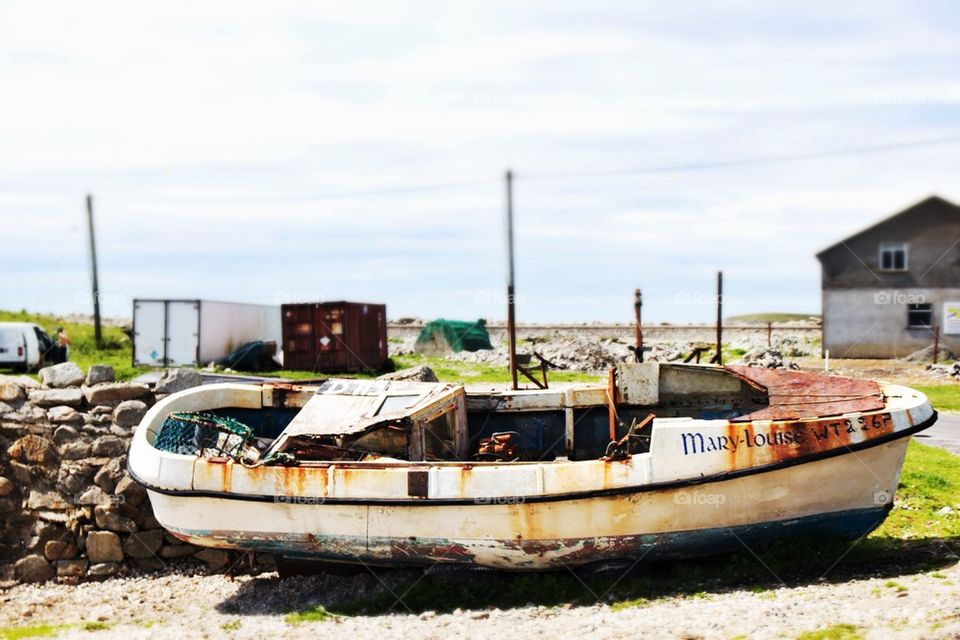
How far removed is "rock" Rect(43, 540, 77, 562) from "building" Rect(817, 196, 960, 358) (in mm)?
25211

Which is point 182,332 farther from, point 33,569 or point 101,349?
point 33,569

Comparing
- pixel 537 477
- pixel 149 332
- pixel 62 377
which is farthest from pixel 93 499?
pixel 149 332

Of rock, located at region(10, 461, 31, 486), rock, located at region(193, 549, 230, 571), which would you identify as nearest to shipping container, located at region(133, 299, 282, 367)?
rock, located at region(10, 461, 31, 486)

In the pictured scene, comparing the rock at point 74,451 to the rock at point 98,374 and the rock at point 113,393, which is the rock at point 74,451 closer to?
the rock at point 113,393

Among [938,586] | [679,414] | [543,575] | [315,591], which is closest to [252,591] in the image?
[315,591]

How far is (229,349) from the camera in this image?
27.9 metres

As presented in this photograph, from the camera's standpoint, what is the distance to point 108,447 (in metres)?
12.8

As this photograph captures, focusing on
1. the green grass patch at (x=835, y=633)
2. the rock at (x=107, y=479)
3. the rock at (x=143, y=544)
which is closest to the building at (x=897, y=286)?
the rock at (x=143, y=544)

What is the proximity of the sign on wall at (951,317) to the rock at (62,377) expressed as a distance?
85.3ft

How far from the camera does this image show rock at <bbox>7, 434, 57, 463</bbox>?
41.7 ft

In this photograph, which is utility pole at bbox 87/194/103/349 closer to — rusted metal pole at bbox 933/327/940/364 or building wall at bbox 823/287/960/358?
building wall at bbox 823/287/960/358

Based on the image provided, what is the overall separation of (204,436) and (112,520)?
187 centimetres

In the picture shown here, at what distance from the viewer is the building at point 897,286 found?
101 feet

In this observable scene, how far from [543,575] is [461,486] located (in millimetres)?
1310
